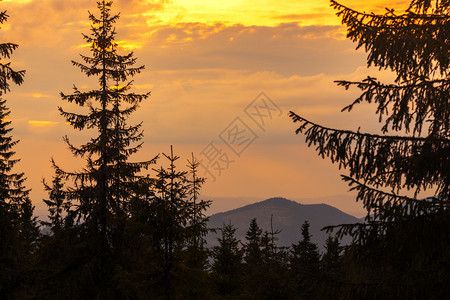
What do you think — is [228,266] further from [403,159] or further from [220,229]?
[403,159]

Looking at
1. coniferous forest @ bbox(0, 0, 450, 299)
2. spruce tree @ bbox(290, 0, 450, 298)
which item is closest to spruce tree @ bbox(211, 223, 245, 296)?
coniferous forest @ bbox(0, 0, 450, 299)

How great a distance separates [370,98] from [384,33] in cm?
145

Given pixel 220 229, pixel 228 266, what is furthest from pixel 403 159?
pixel 228 266

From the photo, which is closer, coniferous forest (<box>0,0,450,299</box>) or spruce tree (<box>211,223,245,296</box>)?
coniferous forest (<box>0,0,450,299</box>)

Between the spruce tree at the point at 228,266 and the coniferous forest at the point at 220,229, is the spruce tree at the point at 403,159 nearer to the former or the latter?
the coniferous forest at the point at 220,229

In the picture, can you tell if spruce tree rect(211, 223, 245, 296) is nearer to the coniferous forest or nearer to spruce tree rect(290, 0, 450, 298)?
the coniferous forest

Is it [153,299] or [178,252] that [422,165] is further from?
[153,299]

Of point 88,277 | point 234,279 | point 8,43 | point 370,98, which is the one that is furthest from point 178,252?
point 234,279

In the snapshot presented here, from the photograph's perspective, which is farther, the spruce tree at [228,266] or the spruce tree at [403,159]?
the spruce tree at [228,266]

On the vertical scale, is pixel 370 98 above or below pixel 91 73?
below

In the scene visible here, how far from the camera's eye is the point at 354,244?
33.3 ft

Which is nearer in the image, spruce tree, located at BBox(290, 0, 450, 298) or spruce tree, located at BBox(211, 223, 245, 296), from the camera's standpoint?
spruce tree, located at BBox(290, 0, 450, 298)

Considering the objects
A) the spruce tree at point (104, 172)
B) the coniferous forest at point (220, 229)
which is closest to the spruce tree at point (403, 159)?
the coniferous forest at point (220, 229)

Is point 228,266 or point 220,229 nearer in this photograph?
point 220,229
